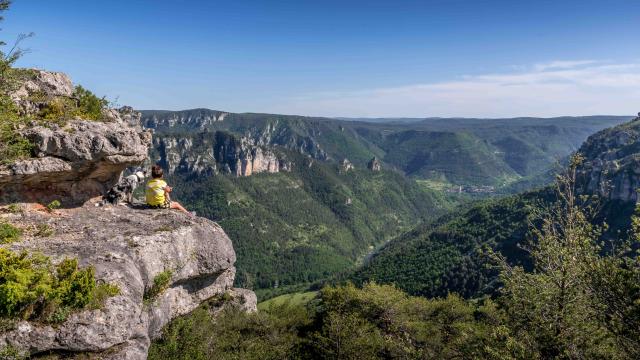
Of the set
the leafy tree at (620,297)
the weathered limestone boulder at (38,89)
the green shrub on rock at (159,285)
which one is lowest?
the green shrub on rock at (159,285)

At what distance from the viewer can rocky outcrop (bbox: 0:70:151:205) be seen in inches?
660

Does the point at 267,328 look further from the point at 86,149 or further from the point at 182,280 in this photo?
the point at 86,149

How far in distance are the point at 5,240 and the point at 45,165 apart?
4172 millimetres

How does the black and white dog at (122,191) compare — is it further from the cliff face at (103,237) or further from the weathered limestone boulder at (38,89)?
the weathered limestone boulder at (38,89)

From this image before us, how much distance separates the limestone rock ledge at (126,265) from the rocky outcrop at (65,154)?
125 cm

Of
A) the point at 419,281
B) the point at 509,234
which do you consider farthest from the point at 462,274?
the point at 509,234

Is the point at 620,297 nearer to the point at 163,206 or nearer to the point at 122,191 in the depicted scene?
the point at 163,206

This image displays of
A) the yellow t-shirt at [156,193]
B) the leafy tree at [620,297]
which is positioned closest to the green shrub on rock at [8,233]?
the yellow t-shirt at [156,193]

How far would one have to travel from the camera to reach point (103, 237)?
1638 centimetres

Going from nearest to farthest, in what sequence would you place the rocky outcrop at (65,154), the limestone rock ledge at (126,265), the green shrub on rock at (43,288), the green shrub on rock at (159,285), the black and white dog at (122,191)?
the green shrub on rock at (43,288)
the limestone rock ledge at (126,265)
the green shrub on rock at (159,285)
the rocky outcrop at (65,154)
the black and white dog at (122,191)

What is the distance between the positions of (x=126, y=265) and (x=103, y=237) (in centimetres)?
275

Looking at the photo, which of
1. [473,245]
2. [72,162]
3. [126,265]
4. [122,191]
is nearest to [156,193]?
[122,191]

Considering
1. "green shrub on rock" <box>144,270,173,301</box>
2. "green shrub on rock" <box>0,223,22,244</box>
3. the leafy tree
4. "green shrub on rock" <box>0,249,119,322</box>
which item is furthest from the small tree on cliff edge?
"green shrub on rock" <box>0,223,22,244</box>

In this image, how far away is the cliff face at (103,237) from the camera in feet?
38.7
